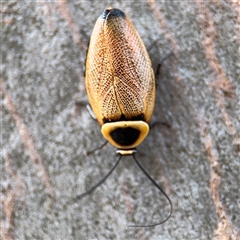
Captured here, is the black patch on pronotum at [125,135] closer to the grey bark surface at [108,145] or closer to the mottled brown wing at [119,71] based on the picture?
the mottled brown wing at [119,71]

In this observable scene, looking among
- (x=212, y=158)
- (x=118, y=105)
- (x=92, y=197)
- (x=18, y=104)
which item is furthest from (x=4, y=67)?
(x=212, y=158)

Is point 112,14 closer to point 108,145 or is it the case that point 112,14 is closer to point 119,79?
point 119,79

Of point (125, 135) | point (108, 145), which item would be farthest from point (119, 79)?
point (108, 145)

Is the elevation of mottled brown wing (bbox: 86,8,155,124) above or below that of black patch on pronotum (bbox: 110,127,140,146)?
above

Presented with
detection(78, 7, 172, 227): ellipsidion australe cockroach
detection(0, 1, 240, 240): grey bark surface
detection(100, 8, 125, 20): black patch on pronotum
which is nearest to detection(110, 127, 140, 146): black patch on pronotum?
detection(78, 7, 172, 227): ellipsidion australe cockroach

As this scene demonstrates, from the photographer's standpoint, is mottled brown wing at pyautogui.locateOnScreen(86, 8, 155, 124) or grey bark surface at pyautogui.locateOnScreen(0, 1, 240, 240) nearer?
mottled brown wing at pyautogui.locateOnScreen(86, 8, 155, 124)

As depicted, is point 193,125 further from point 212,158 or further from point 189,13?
point 189,13

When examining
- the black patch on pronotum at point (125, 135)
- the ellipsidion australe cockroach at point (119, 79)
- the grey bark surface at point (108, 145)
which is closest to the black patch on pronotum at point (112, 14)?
the ellipsidion australe cockroach at point (119, 79)

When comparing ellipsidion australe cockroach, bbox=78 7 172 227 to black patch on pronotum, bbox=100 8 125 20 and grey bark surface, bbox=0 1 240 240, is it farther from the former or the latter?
grey bark surface, bbox=0 1 240 240

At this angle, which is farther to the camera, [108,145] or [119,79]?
[108,145]
